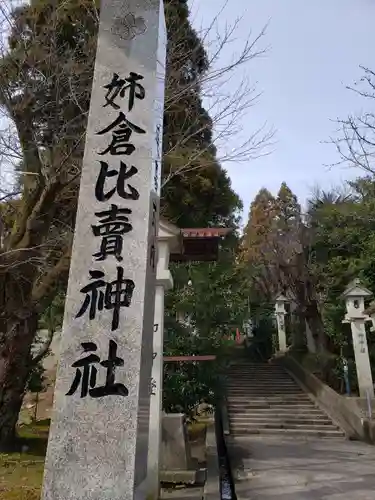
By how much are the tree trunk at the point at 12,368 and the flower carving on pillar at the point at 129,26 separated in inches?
159

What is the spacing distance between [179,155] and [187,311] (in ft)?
17.4

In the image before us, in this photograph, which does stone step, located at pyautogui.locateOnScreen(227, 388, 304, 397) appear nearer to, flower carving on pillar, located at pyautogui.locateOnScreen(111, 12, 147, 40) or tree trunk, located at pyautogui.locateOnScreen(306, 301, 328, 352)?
tree trunk, located at pyautogui.locateOnScreen(306, 301, 328, 352)

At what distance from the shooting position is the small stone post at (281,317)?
22406 mm

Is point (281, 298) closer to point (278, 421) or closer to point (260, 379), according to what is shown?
point (260, 379)

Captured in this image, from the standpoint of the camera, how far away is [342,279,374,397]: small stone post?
13859mm

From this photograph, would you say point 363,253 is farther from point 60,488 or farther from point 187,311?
point 60,488

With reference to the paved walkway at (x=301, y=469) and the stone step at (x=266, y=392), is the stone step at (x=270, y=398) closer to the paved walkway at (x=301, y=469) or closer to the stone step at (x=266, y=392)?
the stone step at (x=266, y=392)

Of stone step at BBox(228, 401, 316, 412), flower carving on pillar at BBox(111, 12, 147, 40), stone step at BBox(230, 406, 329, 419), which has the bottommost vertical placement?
stone step at BBox(230, 406, 329, 419)

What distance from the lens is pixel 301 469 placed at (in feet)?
27.1

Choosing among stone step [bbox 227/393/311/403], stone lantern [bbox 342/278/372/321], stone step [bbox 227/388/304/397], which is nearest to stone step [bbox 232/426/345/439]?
stone step [bbox 227/393/311/403]

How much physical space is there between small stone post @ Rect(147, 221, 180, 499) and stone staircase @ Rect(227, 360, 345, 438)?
24.1ft

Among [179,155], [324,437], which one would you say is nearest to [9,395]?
[179,155]

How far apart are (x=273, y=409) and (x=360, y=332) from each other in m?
3.86

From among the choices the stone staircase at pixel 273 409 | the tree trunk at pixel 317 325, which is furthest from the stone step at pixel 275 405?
the tree trunk at pixel 317 325
